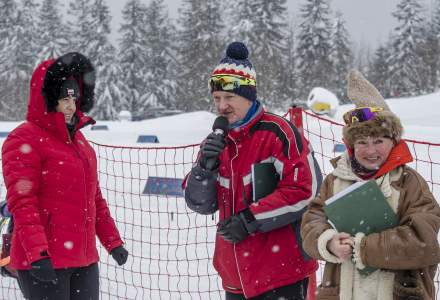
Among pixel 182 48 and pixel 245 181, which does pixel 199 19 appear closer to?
pixel 182 48

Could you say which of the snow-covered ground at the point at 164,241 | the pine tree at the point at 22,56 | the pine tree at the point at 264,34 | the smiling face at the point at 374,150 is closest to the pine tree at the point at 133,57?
the pine tree at the point at 22,56

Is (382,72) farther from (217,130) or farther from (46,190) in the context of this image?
(46,190)

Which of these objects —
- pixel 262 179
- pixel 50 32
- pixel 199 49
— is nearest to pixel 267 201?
pixel 262 179

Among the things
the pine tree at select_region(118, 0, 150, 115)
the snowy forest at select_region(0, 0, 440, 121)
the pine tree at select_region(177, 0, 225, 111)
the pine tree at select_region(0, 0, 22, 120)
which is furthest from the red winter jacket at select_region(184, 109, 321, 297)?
the pine tree at select_region(0, 0, 22, 120)

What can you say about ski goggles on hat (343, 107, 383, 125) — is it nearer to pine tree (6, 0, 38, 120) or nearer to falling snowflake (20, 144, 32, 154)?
falling snowflake (20, 144, 32, 154)

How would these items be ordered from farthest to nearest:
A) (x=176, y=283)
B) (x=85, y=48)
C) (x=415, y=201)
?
(x=85, y=48)
(x=176, y=283)
(x=415, y=201)

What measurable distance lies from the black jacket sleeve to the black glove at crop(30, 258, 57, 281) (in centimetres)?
78

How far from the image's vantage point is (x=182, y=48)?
4034cm

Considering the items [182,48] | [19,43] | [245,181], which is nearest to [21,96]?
[19,43]

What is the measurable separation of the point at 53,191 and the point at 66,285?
0.52 metres

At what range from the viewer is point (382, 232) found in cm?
212

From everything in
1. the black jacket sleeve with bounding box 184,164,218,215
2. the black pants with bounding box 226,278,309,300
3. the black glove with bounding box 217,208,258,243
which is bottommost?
the black pants with bounding box 226,278,309,300

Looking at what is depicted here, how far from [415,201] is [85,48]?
1521 inches

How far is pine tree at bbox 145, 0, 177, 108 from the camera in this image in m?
39.4
